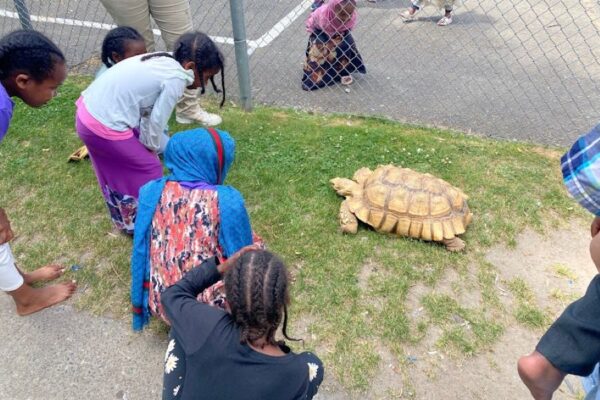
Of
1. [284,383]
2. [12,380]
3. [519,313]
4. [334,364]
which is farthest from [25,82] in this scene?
[519,313]

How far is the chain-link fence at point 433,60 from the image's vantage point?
16.4 ft

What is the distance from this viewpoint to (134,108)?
3.02 metres

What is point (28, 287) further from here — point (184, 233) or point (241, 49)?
point (241, 49)

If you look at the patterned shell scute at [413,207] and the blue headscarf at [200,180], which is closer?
the blue headscarf at [200,180]

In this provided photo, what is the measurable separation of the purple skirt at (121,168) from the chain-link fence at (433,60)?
7.75ft

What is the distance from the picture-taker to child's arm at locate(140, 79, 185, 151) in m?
3.00

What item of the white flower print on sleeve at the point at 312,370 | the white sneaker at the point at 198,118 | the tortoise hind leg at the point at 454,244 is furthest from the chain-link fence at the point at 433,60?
the white flower print on sleeve at the point at 312,370

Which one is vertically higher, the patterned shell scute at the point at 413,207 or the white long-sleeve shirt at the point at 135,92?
the white long-sleeve shirt at the point at 135,92

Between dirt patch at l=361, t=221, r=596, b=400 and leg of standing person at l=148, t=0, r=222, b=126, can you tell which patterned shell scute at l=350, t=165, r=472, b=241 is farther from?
leg of standing person at l=148, t=0, r=222, b=126

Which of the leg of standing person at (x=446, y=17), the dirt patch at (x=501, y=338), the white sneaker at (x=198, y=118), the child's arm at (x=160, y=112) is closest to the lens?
the dirt patch at (x=501, y=338)

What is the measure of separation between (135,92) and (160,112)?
0.61 ft

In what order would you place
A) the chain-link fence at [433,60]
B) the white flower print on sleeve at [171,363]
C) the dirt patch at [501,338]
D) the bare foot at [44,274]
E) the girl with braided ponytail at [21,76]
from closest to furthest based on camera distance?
the white flower print on sleeve at [171,363] < the girl with braided ponytail at [21,76] < the dirt patch at [501,338] < the bare foot at [44,274] < the chain-link fence at [433,60]

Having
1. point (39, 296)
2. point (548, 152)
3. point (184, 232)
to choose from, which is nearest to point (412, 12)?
point (548, 152)

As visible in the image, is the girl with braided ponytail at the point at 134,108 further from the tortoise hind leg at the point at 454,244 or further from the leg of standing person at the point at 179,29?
the tortoise hind leg at the point at 454,244
